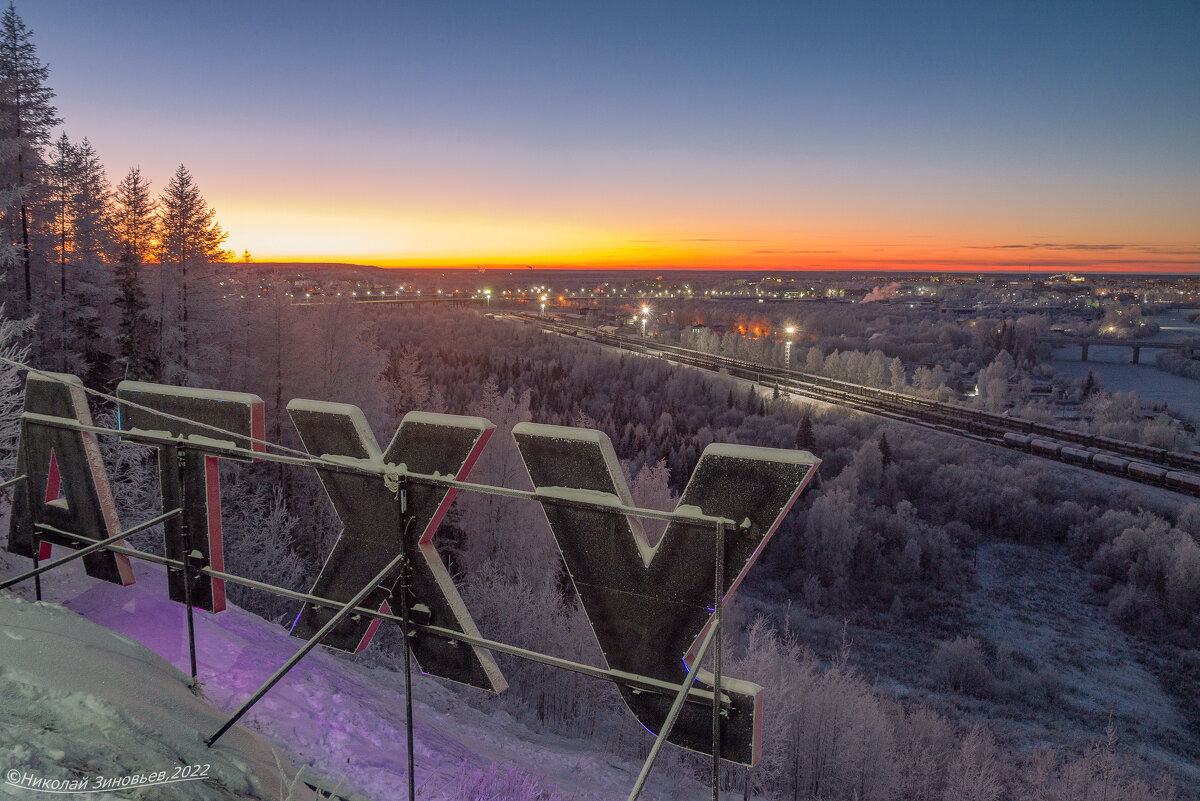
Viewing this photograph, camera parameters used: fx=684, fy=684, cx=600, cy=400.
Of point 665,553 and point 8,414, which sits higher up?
point 665,553

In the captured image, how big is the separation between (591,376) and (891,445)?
2996 cm

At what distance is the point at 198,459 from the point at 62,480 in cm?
178

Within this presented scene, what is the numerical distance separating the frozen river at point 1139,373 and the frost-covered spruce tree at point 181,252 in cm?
7061

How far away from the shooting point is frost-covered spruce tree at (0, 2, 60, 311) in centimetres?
2447

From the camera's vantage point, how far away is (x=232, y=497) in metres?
22.9

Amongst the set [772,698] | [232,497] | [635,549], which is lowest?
[772,698]

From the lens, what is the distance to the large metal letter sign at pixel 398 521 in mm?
4859

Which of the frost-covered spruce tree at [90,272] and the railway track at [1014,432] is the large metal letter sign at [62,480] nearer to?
the frost-covered spruce tree at [90,272]

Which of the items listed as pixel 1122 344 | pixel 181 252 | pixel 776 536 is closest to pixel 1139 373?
pixel 1122 344

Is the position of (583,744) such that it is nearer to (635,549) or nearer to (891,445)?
(635,549)

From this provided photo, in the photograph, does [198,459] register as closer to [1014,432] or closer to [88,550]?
[88,550]

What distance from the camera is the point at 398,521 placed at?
195 inches

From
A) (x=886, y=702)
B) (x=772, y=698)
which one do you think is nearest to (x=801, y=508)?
(x=886, y=702)

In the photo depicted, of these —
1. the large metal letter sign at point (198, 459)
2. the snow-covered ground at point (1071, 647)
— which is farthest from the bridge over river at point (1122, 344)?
the large metal letter sign at point (198, 459)
